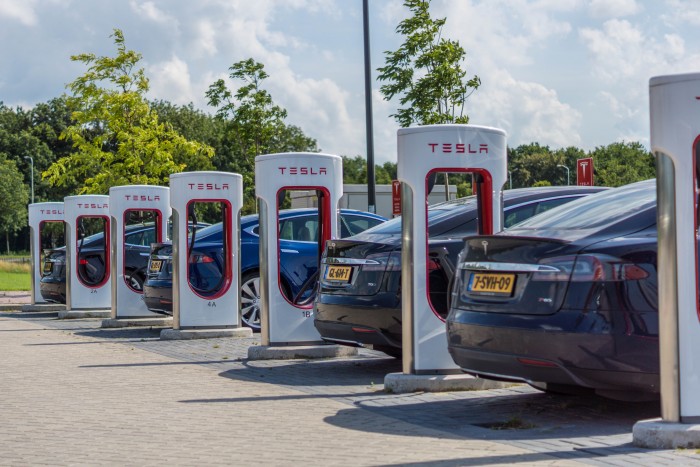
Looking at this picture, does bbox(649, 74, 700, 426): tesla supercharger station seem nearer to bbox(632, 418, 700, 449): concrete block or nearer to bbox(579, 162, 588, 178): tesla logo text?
bbox(632, 418, 700, 449): concrete block

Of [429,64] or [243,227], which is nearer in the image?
[243,227]

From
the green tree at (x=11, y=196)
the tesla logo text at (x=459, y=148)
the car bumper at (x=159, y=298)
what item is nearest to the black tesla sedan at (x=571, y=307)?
the tesla logo text at (x=459, y=148)

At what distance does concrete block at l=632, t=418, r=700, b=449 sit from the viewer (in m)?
6.01

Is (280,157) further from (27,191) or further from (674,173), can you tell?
(27,191)

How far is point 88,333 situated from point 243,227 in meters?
2.88

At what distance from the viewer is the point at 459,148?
29.0 ft

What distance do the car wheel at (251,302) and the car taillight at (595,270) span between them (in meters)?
8.22

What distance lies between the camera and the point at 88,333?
1588 cm

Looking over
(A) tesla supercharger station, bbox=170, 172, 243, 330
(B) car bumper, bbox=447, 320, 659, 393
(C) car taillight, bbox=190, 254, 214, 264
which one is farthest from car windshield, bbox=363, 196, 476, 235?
(C) car taillight, bbox=190, 254, 214, 264

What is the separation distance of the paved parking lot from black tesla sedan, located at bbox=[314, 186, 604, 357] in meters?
0.43

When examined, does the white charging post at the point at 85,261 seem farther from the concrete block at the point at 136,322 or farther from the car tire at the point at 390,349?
the car tire at the point at 390,349

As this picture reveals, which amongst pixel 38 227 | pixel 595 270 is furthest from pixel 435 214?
pixel 38 227

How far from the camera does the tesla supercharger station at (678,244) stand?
607 cm

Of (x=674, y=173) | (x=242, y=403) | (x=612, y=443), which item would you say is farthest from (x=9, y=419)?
(x=674, y=173)
